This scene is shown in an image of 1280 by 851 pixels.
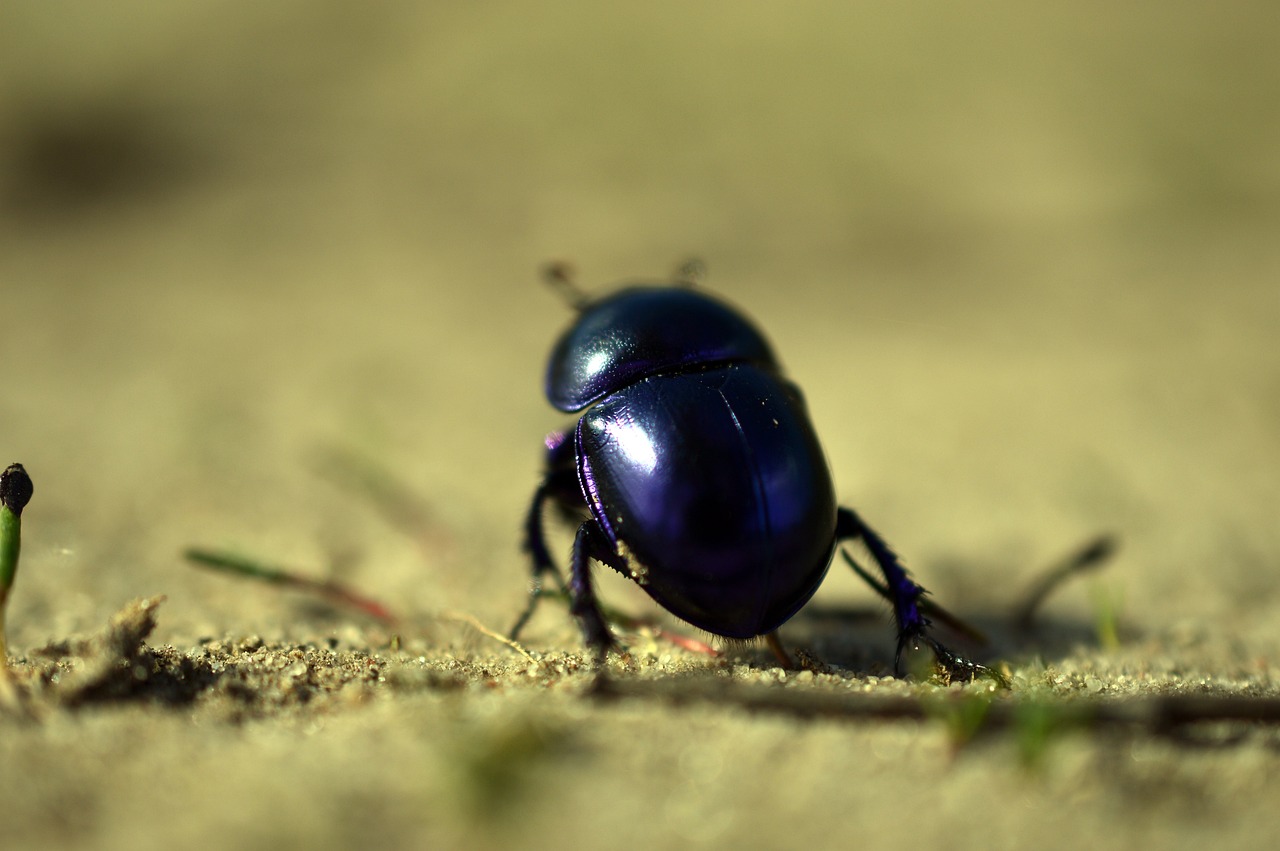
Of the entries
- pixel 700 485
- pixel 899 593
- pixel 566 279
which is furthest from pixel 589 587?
pixel 566 279

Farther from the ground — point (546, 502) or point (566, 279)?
point (566, 279)

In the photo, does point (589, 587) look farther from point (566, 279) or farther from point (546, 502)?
point (566, 279)

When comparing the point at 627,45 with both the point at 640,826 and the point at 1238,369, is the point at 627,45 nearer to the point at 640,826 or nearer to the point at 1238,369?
the point at 1238,369

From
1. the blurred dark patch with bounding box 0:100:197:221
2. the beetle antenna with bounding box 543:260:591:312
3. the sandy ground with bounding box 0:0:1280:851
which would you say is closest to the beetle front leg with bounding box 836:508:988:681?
the sandy ground with bounding box 0:0:1280:851

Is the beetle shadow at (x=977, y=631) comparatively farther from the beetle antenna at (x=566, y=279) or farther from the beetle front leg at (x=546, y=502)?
the beetle antenna at (x=566, y=279)

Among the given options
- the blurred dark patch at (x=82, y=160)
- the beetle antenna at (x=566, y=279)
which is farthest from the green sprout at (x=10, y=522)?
the blurred dark patch at (x=82, y=160)

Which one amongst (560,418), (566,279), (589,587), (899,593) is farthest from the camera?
(560,418)

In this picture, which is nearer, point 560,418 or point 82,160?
point 560,418

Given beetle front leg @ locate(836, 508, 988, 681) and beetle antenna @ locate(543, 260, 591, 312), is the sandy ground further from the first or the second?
beetle antenna @ locate(543, 260, 591, 312)
